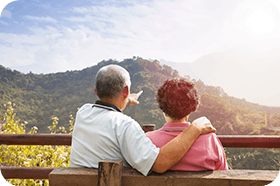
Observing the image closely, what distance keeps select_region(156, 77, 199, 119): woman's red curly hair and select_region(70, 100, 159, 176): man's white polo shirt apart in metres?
0.25

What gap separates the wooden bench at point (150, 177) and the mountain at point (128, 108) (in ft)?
47.2

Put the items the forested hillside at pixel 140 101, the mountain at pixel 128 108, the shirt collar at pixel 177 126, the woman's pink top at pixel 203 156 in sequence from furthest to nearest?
the mountain at pixel 128 108 < the forested hillside at pixel 140 101 < the shirt collar at pixel 177 126 < the woman's pink top at pixel 203 156

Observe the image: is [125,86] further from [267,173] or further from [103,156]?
[267,173]

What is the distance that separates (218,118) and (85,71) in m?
17.8

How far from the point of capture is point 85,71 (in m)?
28.0

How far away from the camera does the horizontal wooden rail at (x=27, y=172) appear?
2.45 metres

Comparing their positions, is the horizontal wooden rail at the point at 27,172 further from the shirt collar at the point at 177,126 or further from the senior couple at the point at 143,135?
the shirt collar at the point at 177,126

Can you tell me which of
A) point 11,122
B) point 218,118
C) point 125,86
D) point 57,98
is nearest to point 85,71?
point 57,98

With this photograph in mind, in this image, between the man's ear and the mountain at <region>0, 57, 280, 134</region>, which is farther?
the mountain at <region>0, 57, 280, 134</region>

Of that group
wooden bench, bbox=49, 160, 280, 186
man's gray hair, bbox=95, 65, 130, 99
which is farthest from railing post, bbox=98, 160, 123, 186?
man's gray hair, bbox=95, 65, 130, 99

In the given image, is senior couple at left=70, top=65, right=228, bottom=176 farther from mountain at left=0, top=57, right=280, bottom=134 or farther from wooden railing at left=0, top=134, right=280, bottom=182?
mountain at left=0, top=57, right=280, bottom=134

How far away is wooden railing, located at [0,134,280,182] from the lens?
2.18 meters

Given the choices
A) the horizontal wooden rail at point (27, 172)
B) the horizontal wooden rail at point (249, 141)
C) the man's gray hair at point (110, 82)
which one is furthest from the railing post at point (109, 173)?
the horizontal wooden rail at point (27, 172)

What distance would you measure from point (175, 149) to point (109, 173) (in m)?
0.32
